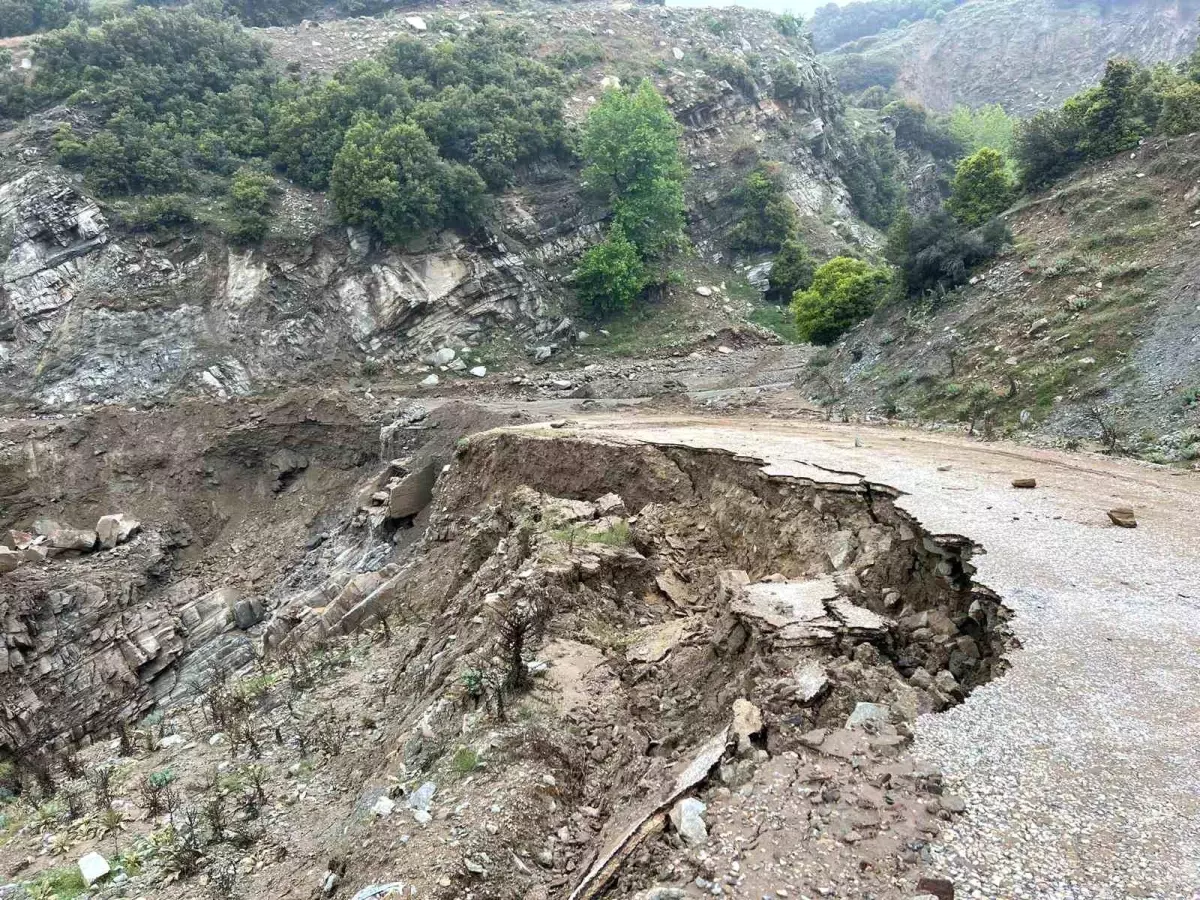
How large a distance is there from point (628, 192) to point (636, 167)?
117cm

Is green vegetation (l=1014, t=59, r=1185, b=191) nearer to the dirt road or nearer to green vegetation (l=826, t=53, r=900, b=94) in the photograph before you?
the dirt road

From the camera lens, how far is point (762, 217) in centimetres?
3616

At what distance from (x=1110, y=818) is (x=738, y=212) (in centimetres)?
3725

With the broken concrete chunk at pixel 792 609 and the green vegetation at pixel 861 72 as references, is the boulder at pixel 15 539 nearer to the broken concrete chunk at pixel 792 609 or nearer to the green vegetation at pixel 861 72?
the broken concrete chunk at pixel 792 609

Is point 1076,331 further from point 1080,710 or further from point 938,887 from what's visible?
point 938,887

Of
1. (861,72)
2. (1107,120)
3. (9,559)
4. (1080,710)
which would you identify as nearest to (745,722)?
(1080,710)

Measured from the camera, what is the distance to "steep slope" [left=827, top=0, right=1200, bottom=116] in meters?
60.1

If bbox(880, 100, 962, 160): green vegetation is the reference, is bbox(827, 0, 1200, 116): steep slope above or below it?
above

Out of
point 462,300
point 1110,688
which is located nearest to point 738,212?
point 462,300

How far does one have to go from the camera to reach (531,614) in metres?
6.92

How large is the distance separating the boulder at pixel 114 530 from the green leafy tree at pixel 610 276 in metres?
18.9

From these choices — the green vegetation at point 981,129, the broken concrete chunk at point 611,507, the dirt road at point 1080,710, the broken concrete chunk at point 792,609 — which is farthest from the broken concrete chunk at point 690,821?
the green vegetation at point 981,129

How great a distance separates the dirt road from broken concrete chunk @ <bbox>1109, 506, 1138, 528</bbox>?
0.26 ft

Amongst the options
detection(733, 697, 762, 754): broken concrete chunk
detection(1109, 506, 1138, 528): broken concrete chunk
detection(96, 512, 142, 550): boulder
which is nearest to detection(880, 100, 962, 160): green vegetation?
detection(1109, 506, 1138, 528): broken concrete chunk
